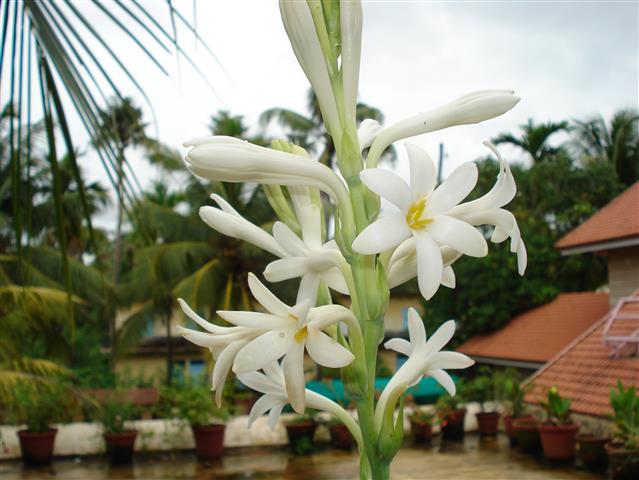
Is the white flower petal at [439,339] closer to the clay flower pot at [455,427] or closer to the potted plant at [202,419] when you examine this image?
the potted plant at [202,419]

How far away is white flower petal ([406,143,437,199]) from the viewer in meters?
1.17

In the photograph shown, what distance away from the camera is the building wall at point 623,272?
569 inches

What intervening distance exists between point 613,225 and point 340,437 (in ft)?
22.4

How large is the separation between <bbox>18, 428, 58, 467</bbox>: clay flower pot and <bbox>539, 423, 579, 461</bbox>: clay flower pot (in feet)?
28.0

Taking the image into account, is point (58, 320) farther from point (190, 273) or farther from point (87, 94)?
point (87, 94)

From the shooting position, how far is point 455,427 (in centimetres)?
1500

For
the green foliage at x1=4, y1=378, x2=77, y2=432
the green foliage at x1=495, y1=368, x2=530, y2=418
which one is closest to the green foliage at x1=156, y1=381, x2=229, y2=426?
the green foliage at x1=4, y1=378, x2=77, y2=432

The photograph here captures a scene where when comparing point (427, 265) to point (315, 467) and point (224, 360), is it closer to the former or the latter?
point (224, 360)

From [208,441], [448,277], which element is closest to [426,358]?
[448,277]

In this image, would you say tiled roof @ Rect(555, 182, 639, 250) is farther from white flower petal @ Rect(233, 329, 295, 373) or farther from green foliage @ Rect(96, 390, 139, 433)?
white flower petal @ Rect(233, 329, 295, 373)

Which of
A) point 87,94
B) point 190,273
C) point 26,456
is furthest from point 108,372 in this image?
point 87,94

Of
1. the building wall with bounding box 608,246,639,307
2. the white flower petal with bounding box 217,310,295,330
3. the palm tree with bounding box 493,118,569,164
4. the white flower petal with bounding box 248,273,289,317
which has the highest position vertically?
the palm tree with bounding box 493,118,569,164

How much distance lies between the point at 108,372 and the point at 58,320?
4622 millimetres

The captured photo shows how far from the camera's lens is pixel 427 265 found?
1107 millimetres
